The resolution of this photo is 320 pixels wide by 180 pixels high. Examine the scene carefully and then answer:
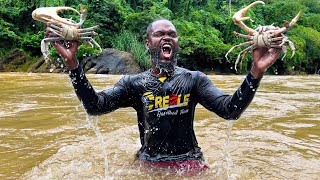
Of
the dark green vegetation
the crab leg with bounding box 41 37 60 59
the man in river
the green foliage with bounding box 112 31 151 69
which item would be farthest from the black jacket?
the green foliage with bounding box 112 31 151 69

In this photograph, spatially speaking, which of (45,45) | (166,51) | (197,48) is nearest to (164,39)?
(166,51)

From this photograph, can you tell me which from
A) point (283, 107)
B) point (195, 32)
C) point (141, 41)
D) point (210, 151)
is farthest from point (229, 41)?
point (210, 151)

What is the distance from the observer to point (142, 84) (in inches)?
Answer: 118

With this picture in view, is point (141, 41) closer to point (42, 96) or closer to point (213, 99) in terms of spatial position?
point (42, 96)

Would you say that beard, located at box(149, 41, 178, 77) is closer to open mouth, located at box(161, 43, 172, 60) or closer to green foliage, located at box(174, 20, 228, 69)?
open mouth, located at box(161, 43, 172, 60)

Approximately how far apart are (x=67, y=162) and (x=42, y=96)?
4.95 metres

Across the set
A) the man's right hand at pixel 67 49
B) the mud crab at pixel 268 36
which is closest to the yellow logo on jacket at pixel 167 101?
the man's right hand at pixel 67 49

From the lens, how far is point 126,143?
477 cm

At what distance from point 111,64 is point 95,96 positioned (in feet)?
A: 55.3

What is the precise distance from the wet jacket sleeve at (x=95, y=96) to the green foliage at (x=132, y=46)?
56.6ft

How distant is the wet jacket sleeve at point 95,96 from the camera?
2553mm

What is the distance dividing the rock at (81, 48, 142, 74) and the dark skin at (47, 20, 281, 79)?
16.3 metres

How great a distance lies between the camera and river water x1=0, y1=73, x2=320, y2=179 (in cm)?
335

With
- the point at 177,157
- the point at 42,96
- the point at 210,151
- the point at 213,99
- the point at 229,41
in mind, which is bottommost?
the point at 229,41
